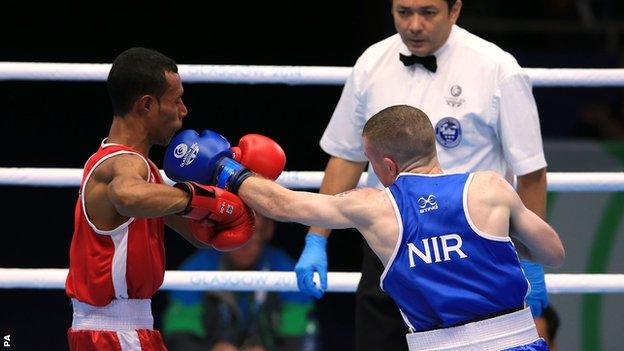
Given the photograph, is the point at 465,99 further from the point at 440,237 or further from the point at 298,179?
the point at 440,237

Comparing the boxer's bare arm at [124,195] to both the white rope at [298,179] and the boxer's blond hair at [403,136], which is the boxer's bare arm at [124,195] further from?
the white rope at [298,179]

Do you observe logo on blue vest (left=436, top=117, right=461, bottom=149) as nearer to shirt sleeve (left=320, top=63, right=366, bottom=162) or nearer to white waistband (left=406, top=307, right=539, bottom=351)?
shirt sleeve (left=320, top=63, right=366, bottom=162)

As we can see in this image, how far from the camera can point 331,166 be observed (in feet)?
13.8

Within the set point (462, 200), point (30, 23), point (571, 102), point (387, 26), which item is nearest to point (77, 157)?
point (30, 23)

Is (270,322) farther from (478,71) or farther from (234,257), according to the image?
(478,71)

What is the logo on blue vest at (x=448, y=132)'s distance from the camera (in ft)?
13.0

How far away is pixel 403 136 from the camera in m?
3.33

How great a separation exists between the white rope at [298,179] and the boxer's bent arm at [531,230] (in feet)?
3.04

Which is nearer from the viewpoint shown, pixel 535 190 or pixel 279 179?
pixel 535 190

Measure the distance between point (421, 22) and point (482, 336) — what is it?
118 cm

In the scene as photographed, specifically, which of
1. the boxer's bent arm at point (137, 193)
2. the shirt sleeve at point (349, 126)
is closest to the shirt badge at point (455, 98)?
the shirt sleeve at point (349, 126)

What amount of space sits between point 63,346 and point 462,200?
289cm

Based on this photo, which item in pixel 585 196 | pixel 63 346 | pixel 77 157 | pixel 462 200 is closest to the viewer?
pixel 462 200

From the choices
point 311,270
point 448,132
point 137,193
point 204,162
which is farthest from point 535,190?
point 137,193
